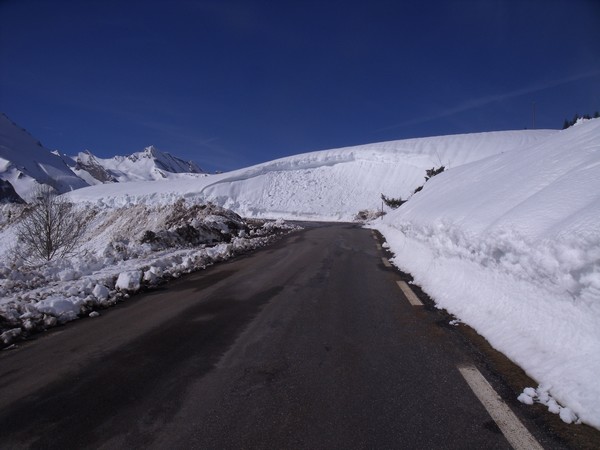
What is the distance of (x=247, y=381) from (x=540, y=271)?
2.82m

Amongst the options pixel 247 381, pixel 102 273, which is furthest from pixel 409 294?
pixel 102 273

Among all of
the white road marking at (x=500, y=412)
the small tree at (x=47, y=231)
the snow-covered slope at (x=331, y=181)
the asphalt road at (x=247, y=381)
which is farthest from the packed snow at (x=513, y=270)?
the snow-covered slope at (x=331, y=181)

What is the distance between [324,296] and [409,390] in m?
3.05

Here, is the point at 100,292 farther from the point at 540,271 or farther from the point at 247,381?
the point at 540,271

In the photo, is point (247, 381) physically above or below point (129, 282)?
below

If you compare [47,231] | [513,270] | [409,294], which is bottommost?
[409,294]

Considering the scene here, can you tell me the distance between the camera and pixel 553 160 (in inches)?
247

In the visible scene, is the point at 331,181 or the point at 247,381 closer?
the point at 247,381

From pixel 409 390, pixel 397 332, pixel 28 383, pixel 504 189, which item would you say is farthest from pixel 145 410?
pixel 504 189

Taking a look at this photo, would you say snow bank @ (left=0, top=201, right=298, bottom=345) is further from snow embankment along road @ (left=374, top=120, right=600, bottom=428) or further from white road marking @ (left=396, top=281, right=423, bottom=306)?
snow embankment along road @ (left=374, top=120, right=600, bottom=428)

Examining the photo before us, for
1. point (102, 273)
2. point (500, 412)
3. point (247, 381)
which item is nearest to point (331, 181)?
point (102, 273)

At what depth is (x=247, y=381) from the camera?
314 centimetres

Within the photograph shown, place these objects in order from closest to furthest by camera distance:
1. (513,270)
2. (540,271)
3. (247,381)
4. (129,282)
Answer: (247,381) < (540,271) < (513,270) < (129,282)

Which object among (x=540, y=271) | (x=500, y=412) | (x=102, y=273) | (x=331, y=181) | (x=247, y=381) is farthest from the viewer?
(x=331, y=181)
